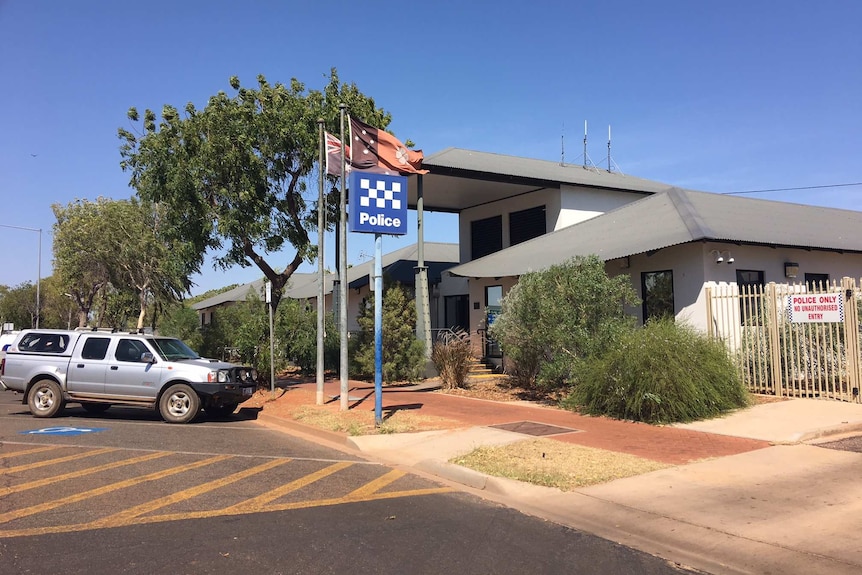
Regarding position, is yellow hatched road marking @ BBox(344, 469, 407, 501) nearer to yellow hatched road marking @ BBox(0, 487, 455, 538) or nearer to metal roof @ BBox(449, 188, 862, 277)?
yellow hatched road marking @ BBox(0, 487, 455, 538)

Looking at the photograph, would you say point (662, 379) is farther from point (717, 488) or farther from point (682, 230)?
point (682, 230)

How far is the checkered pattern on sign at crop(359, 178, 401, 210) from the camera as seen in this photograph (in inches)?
447

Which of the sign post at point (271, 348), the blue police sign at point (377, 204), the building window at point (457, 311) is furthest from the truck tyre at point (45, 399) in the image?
the building window at point (457, 311)

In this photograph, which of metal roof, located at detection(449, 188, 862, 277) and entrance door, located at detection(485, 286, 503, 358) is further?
entrance door, located at detection(485, 286, 503, 358)

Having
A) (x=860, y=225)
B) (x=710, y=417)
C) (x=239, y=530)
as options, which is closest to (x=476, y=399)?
(x=710, y=417)

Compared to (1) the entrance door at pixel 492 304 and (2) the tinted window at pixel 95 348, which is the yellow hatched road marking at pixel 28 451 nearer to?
(2) the tinted window at pixel 95 348

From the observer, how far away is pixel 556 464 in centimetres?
810

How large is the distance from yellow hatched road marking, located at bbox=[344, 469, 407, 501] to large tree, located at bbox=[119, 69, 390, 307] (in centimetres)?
1179

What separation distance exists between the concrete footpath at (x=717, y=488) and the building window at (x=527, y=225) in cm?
1215

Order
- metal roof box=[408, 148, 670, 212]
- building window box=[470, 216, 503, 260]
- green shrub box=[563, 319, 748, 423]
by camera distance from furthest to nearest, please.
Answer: building window box=[470, 216, 503, 260] → metal roof box=[408, 148, 670, 212] → green shrub box=[563, 319, 748, 423]

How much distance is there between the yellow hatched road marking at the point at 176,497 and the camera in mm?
5902

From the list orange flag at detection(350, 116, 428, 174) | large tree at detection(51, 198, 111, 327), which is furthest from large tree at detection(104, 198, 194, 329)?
orange flag at detection(350, 116, 428, 174)

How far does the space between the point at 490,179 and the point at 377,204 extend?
9991mm

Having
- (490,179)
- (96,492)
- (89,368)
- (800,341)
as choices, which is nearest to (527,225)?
(490,179)
